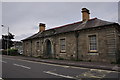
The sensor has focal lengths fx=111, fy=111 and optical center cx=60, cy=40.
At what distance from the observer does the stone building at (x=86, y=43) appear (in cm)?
1266

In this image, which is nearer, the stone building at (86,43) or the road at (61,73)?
the road at (61,73)

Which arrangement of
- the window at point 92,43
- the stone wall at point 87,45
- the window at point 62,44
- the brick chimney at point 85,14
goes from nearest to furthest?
the stone wall at point 87,45, the window at point 92,43, the window at point 62,44, the brick chimney at point 85,14

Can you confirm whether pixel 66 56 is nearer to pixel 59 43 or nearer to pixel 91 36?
pixel 59 43

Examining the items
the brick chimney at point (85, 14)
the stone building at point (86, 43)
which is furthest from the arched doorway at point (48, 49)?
the brick chimney at point (85, 14)

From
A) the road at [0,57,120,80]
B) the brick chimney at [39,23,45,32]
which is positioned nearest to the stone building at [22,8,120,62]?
the road at [0,57,120,80]

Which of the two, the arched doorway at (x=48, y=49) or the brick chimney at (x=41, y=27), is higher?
the brick chimney at (x=41, y=27)

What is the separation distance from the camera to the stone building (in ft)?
41.5

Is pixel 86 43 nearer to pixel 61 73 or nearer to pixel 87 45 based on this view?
pixel 87 45

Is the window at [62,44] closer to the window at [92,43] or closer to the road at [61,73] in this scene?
the window at [92,43]

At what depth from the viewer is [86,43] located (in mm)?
14734

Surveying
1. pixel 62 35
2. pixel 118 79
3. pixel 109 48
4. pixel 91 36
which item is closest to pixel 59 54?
pixel 62 35

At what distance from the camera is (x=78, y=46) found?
15.6 m

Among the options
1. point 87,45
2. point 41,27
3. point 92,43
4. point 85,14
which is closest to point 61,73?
point 87,45

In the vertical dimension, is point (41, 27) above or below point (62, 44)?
above
